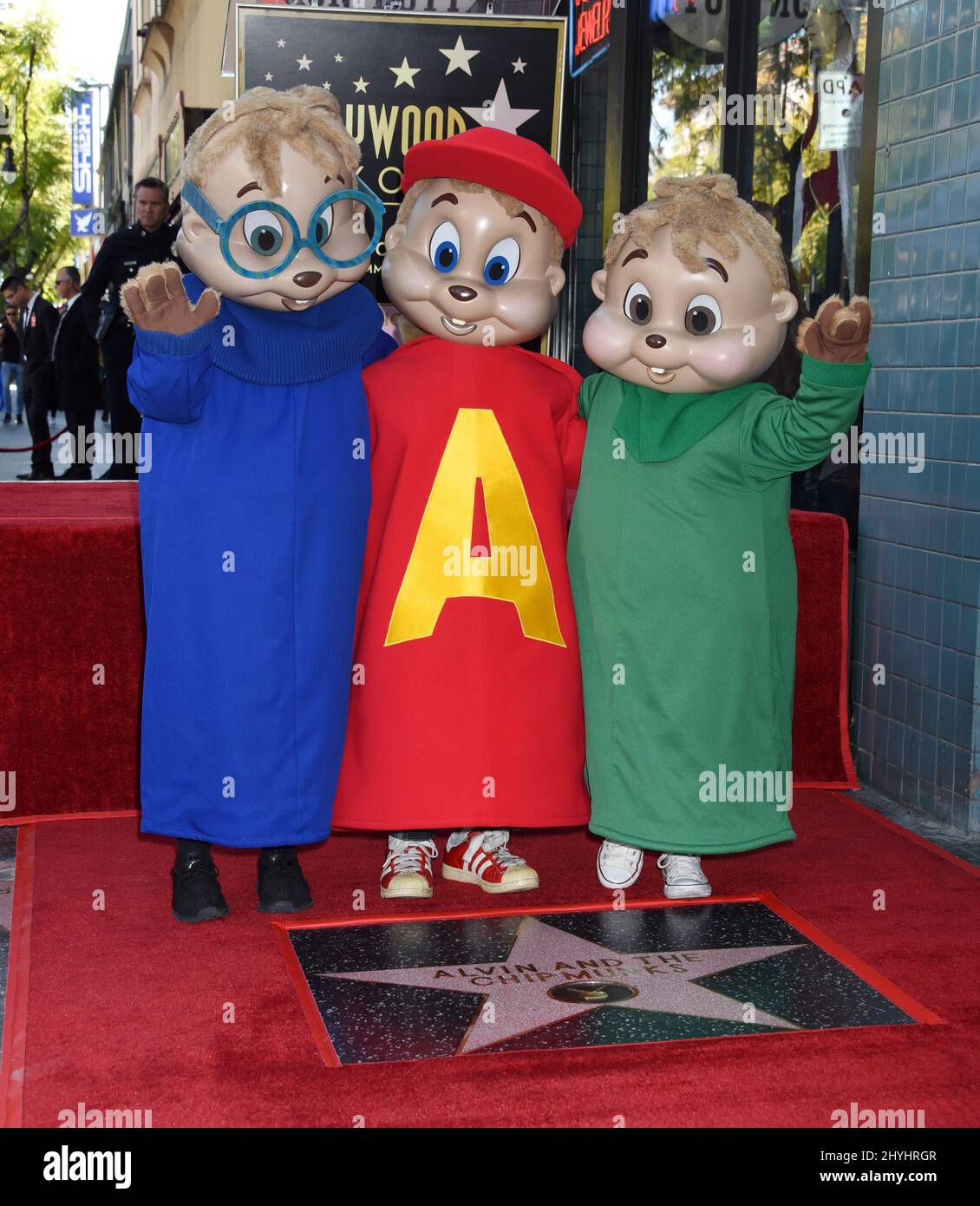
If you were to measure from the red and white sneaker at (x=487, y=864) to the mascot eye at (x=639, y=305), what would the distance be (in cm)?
129

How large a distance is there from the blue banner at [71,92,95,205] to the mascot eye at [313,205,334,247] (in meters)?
33.3

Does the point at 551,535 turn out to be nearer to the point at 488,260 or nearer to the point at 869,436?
the point at 488,260

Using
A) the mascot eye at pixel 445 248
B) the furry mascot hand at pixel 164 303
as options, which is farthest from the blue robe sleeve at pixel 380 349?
the furry mascot hand at pixel 164 303

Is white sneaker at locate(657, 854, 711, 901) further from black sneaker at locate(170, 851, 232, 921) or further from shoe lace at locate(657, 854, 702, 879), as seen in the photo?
black sneaker at locate(170, 851, 232, 921)

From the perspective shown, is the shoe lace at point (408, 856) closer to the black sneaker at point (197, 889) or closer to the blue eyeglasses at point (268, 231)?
the black sneaker at point (197, 889)

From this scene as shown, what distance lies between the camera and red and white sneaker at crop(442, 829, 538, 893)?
3.45 m

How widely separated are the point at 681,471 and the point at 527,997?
1.20 m

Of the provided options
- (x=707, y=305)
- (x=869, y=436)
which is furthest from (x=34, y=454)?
(x=707, y=305)

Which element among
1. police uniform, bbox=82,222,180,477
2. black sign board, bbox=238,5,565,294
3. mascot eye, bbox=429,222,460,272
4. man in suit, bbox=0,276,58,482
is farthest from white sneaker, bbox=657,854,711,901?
man in suit, bbox=0,276,58,482

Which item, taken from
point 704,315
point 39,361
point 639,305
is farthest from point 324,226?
point 39,361

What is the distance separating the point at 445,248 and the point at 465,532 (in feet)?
2.08

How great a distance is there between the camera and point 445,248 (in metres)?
3.19

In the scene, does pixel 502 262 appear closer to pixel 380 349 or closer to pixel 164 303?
pixel 380 349

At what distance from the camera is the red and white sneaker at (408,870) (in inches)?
134
